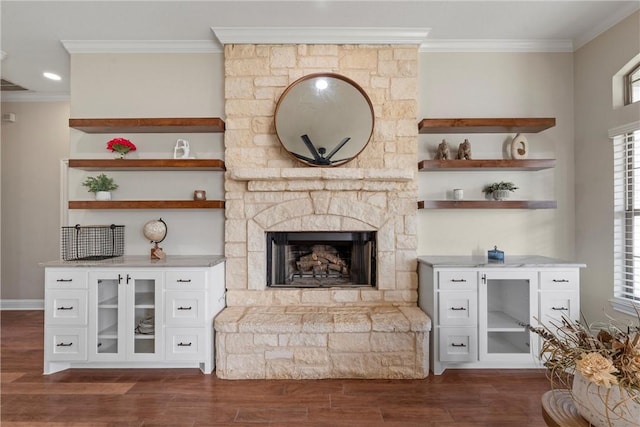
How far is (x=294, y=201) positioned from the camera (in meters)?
3.07

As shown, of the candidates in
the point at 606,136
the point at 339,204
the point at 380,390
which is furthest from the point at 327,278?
the point at 606,136

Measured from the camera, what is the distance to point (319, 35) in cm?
300

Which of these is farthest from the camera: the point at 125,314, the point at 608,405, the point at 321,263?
the point at 321,263

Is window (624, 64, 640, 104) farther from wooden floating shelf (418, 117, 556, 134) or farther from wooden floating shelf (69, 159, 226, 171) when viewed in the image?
wooden floating shelf (69, 159, 226, 171)

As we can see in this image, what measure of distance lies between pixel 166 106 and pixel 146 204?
98 cm

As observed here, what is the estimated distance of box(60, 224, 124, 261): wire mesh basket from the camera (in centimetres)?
310

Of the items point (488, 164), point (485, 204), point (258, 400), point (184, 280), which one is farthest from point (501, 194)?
point (184, 280)

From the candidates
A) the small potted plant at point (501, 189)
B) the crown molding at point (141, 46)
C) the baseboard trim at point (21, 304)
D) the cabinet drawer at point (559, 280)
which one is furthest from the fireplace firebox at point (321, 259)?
the baseboard trim at point (21, 304)

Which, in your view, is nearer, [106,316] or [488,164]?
[106,316]

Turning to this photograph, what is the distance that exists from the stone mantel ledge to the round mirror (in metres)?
0.15

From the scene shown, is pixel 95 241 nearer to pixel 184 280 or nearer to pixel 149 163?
pixel 149 163

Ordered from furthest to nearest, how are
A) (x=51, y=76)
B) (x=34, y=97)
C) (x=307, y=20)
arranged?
(x=34, y=97), (x=51, y=76), (x=307, y=20)

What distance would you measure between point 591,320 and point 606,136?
5.41 ft

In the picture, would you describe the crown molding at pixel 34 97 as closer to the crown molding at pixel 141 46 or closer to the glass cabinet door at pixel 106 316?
the crown molding at pixel 141 46
